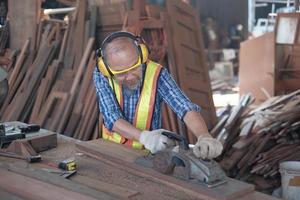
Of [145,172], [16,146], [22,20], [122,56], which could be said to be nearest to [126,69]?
[122,56]

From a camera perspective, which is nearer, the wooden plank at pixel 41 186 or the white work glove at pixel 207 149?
the wooden plank at pixel 41 186

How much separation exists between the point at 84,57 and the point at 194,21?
5.84 feet

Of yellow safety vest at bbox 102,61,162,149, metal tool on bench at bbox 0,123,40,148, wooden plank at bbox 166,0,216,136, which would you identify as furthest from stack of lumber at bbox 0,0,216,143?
yellow safety vest at bbox 102,61,162,149

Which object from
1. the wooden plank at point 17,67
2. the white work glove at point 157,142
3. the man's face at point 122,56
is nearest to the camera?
the white work glove at point 157,142

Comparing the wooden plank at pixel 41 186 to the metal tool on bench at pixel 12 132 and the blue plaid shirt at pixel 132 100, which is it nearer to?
the metal tool on bench at pixel 12 132

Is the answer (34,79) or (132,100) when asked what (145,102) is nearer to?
(132,100)

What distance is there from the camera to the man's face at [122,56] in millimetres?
2609

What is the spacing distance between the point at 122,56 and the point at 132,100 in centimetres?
41

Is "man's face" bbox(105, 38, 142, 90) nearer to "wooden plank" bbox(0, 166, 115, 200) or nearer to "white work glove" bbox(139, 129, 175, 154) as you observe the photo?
"white work glove" bbox(139, 129, 175, 154)

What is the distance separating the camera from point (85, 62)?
18.8 feet

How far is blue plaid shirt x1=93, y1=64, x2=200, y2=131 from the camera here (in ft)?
9.19

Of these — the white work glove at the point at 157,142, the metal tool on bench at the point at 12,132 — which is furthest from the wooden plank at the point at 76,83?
the white work glove at the point at 157,142

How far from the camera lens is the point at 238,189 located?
6.89 feet

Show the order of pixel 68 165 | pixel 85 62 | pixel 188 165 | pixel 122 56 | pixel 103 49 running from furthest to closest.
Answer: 1. pixel 85 62
2. pixel 103 49
3. pixel 122 56
4. pixel 68 165
5. pixel 188 165
